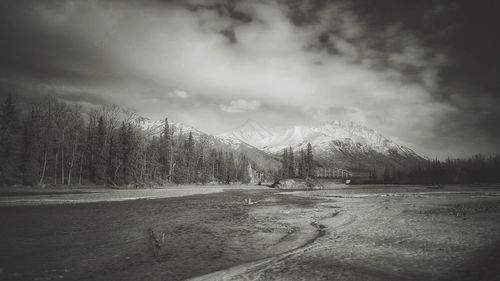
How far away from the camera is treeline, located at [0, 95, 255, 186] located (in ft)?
223

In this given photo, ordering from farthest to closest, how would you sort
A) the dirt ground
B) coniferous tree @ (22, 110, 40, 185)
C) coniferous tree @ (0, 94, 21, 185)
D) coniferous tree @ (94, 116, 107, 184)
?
1. coniferous tree @ (94, 116, 107, 184)
2. coniferous tree @ (22, 110, 40, 185)
3. coniferous tree @ (0, 94, 21, 185)
4. the dirt ground

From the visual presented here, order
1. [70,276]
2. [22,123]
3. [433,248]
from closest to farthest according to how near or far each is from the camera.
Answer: [70,276], [433,248], [22,123]

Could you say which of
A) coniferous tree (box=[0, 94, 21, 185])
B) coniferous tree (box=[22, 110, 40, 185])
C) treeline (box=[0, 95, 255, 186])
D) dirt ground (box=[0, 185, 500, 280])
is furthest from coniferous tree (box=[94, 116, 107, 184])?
dirt ground (box=[0, 185, 500, 280])

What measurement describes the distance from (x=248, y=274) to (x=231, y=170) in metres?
158

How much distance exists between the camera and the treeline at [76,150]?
6794 cm

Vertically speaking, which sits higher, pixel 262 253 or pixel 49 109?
pixel 49 109

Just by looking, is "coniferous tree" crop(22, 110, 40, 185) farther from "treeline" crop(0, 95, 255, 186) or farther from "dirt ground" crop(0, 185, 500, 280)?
"dirt ground" crop(0, 185, 500, 280)

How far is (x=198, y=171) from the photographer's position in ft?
476

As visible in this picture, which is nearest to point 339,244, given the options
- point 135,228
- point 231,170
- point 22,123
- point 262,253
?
point 262,253

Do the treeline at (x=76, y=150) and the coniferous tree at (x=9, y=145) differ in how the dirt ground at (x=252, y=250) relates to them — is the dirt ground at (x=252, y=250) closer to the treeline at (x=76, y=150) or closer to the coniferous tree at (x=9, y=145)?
the coniferous tree at (x=9, y=145)

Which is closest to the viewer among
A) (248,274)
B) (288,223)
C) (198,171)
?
(248,274)

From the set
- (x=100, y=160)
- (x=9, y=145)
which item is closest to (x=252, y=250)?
(x=9, y=145)

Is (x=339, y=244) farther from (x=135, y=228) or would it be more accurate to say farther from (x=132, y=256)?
(x=135, y=228)

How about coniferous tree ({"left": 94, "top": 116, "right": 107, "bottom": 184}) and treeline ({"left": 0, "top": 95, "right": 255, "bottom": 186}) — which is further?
coniferous tree ({"left": 94, "top": 116, "right": 107, "bottom": 184})
